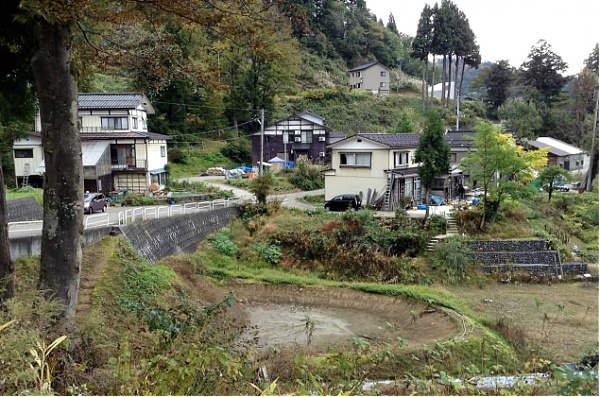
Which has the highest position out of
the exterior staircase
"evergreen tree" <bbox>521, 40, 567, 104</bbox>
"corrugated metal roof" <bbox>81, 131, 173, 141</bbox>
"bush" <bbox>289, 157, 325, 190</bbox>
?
"evergreen tree" <bbox>521, 40, 567, 104</bbox>

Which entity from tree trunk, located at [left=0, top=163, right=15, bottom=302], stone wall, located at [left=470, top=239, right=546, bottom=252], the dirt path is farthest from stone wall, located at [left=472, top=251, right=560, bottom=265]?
tree trunk, located at [left=0, top=163, right=15, bottom=302]

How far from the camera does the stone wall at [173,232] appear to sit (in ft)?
46.5

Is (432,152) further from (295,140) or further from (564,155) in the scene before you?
(564,155)

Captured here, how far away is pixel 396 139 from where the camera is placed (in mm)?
24859

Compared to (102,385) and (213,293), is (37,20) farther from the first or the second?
(213,293)

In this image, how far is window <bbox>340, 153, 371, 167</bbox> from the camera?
23969 millimetres

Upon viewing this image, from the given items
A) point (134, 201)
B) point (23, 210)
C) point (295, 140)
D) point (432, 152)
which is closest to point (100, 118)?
point (134, 201)

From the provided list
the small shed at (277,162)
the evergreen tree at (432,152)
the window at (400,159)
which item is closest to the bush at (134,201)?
the window at (400,159)

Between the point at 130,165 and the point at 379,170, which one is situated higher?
the point at 130,165

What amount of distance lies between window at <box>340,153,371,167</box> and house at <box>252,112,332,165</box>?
35.5 feet

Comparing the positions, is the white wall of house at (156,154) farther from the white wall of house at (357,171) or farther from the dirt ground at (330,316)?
the dirt ground at (330,316)

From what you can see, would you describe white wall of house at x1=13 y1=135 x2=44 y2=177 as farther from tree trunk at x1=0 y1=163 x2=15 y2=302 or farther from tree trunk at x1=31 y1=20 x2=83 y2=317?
tree trunk at x1=31 y1=20 x2=83 y2=317

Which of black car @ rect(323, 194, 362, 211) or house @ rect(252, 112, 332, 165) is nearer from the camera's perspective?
black car @ rect(323, 194, 362, 211)

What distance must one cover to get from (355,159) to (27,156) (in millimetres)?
16871
